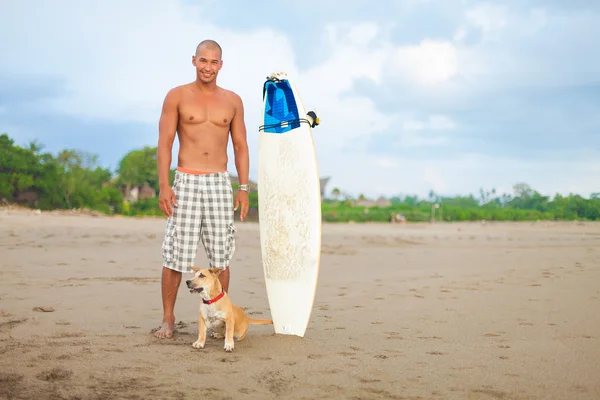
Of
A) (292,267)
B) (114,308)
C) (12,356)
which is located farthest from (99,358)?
(114,308)

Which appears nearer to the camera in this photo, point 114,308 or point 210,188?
point 210,188

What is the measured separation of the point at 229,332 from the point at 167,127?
57.2 inches

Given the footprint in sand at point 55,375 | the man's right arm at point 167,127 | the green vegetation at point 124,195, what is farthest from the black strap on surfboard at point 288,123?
the green vegetation at point 124,195

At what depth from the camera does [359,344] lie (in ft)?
13.0

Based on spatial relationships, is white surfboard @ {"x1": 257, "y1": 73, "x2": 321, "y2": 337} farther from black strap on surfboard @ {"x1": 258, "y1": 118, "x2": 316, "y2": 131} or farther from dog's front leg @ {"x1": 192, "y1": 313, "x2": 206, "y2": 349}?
dog's front leg @ {"x1": 192, "y1": 313, "x2": 206, "y2": 349}

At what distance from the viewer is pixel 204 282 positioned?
3.60m

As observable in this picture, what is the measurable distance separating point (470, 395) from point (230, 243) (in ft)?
6.40

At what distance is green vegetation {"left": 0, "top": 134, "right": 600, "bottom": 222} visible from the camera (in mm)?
23828

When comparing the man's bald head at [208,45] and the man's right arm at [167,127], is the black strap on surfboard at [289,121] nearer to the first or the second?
the man's bald head at [208,45]

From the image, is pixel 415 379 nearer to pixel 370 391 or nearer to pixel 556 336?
pixel 370 391

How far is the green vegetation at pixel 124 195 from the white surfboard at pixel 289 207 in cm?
2109

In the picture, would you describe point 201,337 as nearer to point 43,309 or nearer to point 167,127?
point 167,127

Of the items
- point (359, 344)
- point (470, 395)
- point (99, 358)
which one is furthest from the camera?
point (359, 344)

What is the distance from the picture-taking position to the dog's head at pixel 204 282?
3.56 m
